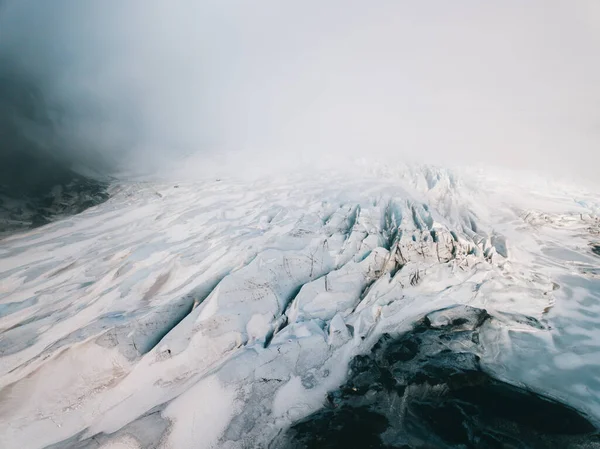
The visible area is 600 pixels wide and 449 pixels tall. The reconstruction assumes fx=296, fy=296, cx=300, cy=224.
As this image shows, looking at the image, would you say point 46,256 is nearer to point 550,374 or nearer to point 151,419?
point 151,419

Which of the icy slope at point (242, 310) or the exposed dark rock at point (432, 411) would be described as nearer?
the exposed dark rock at point (432, 411)

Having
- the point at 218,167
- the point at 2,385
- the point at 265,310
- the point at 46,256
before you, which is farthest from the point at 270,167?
the point at 2,385

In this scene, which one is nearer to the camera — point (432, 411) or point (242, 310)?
point (432, 411)

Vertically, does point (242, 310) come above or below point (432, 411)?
above

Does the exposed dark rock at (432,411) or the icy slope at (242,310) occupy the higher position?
the icy slope at (242,310)
